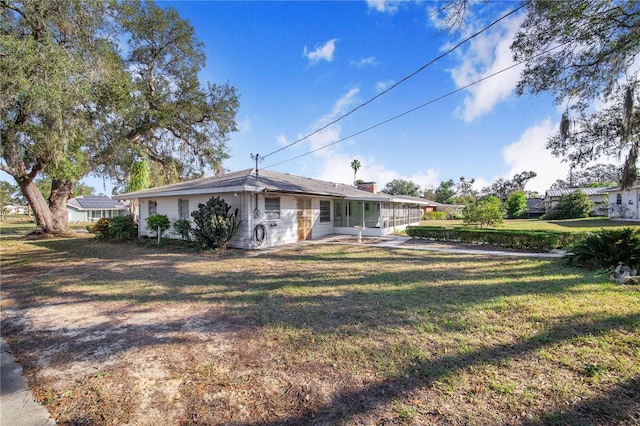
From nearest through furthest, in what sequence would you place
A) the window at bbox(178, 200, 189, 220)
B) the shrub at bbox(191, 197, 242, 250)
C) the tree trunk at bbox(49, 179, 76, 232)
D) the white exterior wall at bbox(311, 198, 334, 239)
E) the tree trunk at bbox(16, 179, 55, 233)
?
1. the shrub at bbox(191, 197, 242, 250)
2. the window at bbox(178, 200, 189, 220)
3. the white exterior wall at bbox(311, 198, 334, 239)
4. the tree trunk at bbox(16, 179, 55, 233)
5. the tree trunk at bbox(49, 179, 76, 232)

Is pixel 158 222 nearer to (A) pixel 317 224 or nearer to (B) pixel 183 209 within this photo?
(B) pixel 183 209

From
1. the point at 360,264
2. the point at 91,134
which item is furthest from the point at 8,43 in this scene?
the point at 360,264

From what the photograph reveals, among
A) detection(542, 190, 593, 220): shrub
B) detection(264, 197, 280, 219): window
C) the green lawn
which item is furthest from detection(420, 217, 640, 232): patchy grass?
the green lawn

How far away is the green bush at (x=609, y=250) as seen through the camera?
6.64m

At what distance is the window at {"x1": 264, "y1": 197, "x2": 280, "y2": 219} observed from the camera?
1220 cm

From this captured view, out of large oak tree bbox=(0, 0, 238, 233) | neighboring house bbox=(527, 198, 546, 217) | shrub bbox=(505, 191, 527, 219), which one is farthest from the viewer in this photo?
neighboring house bbox=(527, 198, 546, 217)

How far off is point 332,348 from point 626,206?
3349cm

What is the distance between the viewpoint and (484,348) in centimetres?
335

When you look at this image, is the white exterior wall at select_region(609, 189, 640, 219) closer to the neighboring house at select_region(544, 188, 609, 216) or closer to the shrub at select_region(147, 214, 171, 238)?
the neighboring house at select_region(544, 188, 609, 216)

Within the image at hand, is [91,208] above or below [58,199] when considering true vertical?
above

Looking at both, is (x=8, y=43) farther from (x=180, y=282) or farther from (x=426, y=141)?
(x=426, y=141)

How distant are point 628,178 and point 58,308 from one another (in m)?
13.0

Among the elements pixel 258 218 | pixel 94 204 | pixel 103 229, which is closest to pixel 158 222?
pixel 103 229

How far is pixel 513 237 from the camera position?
1123 cm
